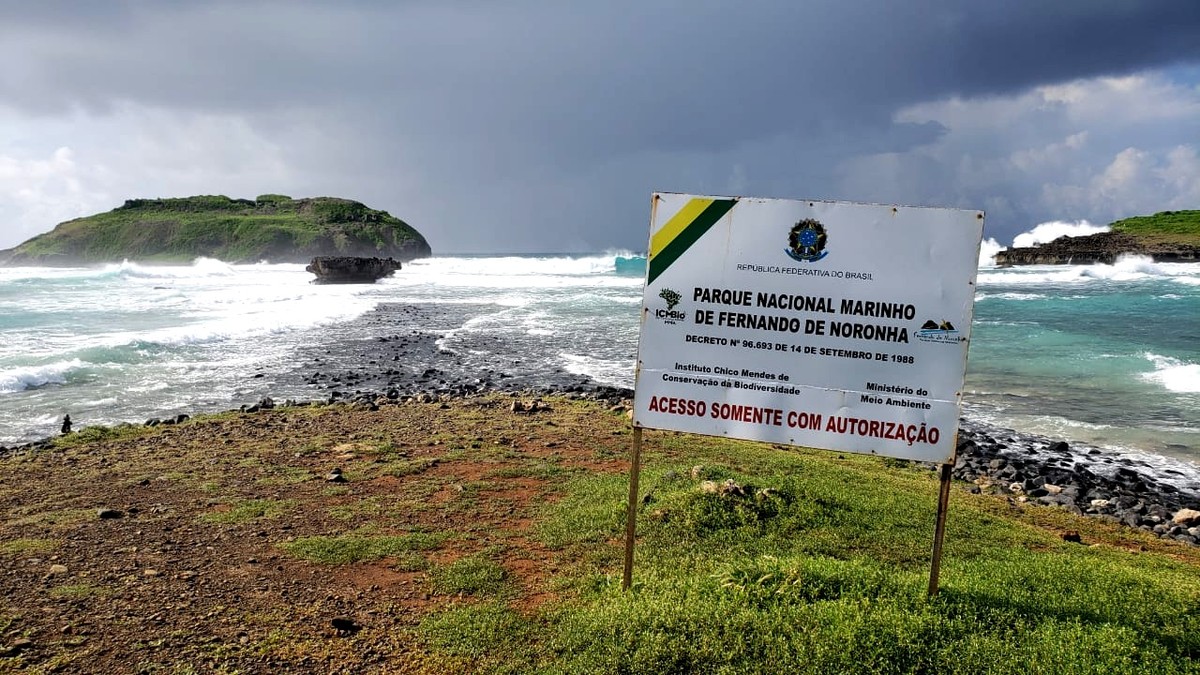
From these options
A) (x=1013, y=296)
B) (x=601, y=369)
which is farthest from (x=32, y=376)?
(x=1013, y=296)

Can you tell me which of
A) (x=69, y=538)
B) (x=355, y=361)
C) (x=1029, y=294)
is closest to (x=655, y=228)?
(x=69, y=538)

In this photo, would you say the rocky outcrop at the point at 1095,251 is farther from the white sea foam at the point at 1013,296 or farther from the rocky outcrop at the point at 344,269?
the rocky outcrop at the point at 344,269

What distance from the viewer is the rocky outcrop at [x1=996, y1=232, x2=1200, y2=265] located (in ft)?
267

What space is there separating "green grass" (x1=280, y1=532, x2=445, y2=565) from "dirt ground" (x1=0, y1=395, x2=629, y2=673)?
38 mm

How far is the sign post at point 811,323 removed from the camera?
4781mm

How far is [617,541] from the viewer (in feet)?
22.6

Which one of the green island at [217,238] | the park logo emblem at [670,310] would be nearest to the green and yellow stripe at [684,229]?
the park logo emblem at [670,310]

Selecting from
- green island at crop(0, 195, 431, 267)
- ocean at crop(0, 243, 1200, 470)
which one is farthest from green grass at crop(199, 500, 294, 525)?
green island at crop(0, 195, 431, 267)

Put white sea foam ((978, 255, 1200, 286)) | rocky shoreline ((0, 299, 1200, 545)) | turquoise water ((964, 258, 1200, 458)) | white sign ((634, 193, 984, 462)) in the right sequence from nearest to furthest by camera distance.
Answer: white sign ((634, 193, 984, 462)) → rocky shoreline ((0, 299, 1200, 545)) → turquoise water ((964, 258, 1200, 458)) → white sea foam ((978, 255, 1200, 286))

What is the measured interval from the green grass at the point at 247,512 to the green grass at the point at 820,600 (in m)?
3.05

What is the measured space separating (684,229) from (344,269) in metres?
65.2

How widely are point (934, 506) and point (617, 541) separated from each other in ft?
13.4

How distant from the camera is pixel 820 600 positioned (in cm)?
504

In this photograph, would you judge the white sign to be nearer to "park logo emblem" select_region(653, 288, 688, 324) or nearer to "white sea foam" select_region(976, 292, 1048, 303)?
"park logo emblem" select_region(653, 288, 688, 324)
